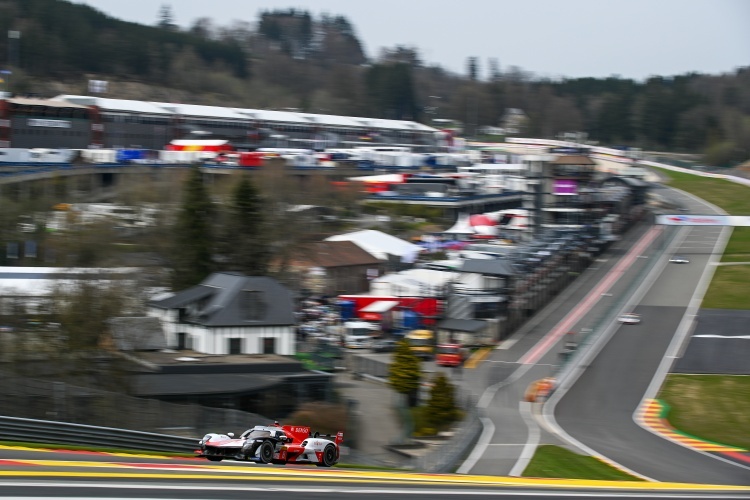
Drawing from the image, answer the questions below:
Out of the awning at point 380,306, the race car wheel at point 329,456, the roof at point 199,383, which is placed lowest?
the awning at point 380,306

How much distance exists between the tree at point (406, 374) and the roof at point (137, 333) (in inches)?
250

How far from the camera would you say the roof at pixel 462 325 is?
31.7 metres

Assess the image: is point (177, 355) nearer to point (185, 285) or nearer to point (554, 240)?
point (185, 285)

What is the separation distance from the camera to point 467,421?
22.1m

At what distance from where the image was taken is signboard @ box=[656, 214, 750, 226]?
56625mm

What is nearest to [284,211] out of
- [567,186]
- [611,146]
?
[567,186]

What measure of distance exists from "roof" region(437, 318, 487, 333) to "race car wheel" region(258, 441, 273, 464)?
2017 centimetres

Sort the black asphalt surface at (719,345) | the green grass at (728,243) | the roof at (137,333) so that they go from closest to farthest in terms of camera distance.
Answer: the roof at (137,333), the black asphalt surface at (719,345), the green grass at (728,243)

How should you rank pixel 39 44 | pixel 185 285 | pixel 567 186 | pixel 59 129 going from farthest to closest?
pixel 39 44, pixel 59 129, pixel 567 186, pixel 185 285

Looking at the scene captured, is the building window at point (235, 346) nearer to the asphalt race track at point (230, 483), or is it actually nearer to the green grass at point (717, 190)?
the asphalt race track at point (230, 483)

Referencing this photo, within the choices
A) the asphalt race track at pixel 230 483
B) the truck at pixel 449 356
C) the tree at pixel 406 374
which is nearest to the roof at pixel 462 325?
the truck at pixel 449 356

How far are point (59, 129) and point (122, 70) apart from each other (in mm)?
43123

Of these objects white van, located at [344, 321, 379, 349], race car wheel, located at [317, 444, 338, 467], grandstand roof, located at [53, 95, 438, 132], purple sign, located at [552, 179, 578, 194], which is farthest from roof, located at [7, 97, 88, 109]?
race car wheel, located at [317, 444, 338, 467]

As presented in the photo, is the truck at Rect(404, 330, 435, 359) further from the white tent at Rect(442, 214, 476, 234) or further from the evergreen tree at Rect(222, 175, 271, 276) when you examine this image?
the white tent at Rect(442, 214, 476, 234)
